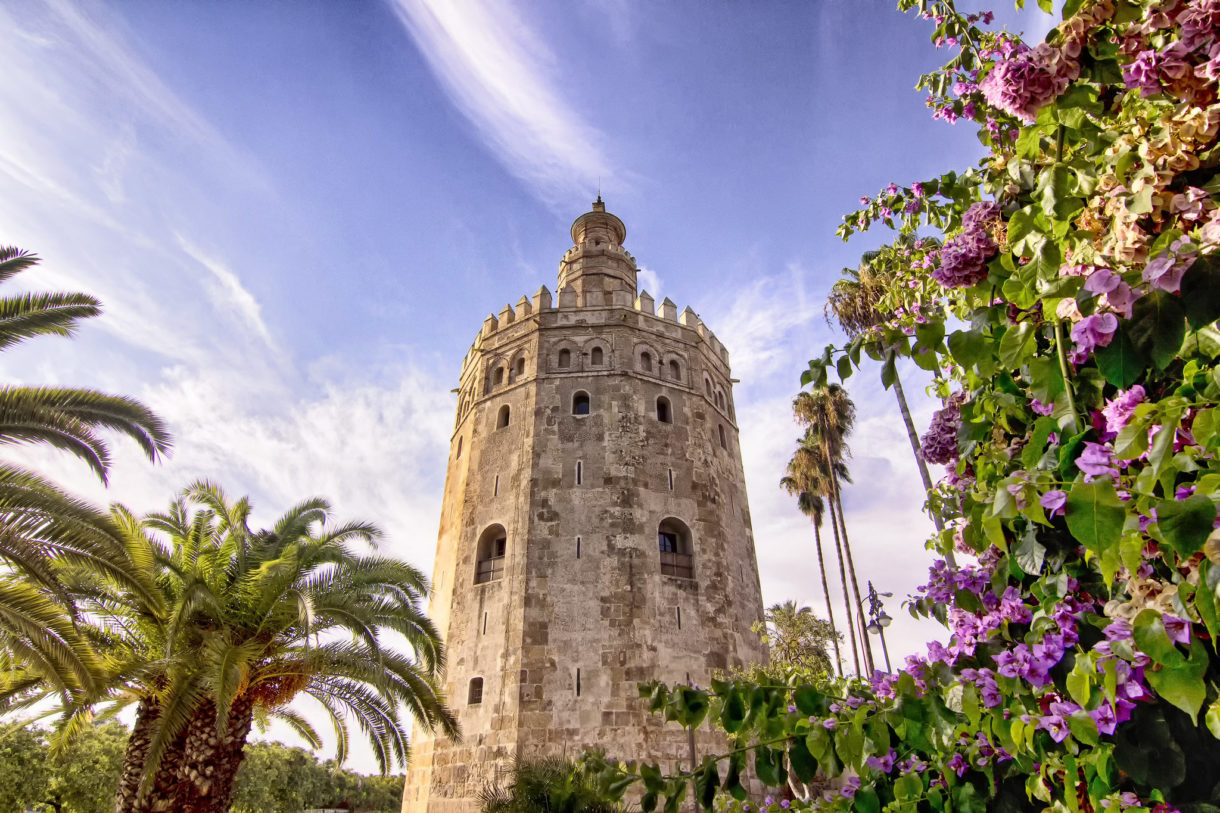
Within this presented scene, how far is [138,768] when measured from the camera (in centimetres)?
975

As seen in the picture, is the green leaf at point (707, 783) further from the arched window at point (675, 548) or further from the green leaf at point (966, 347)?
the arched window at point (675, 548)

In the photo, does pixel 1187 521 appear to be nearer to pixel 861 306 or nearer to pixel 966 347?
pixel 966 347

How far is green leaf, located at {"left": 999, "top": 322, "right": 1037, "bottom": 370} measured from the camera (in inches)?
67.0

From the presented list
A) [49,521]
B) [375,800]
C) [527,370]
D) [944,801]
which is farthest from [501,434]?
[375,800]

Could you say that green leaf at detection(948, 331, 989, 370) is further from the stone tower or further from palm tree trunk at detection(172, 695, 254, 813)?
the stone tower

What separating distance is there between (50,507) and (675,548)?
1232cm

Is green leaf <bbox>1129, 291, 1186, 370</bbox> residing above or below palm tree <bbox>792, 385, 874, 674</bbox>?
below

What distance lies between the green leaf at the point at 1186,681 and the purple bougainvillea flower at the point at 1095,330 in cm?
61

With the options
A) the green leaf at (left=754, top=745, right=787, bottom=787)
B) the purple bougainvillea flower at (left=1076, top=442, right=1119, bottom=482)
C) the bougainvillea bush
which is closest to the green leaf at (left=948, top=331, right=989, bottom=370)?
the bougainvillea bush

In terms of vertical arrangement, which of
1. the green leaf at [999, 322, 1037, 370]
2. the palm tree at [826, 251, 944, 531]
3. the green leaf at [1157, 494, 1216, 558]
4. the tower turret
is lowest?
the green leaf at [1157, 494, 1216, 558]

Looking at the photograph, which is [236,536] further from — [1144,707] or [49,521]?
[1144,707]

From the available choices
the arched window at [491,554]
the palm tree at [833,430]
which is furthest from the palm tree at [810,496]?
the arched window at [491,554]

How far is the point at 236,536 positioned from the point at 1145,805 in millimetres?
11742

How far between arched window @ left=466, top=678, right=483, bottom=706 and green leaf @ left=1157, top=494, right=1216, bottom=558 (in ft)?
48.7
